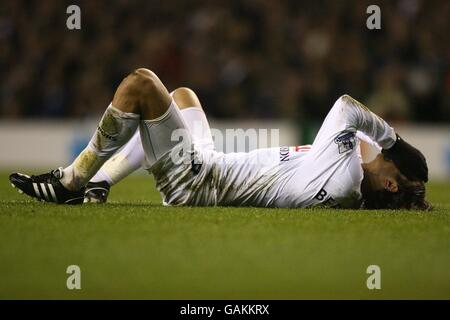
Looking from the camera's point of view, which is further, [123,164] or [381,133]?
[123,164]

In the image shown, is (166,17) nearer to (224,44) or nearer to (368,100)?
(224,44)

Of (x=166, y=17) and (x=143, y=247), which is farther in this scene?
(x=166, y=17)

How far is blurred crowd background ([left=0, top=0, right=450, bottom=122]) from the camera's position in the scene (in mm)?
12594

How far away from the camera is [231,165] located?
18.3 feet

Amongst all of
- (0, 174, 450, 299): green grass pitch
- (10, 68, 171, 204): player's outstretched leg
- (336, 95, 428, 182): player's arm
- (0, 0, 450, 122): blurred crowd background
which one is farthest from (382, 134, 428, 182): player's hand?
(0, 0, 450, 122): blurred crowd background

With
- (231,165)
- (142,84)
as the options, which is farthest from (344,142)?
(142,84)

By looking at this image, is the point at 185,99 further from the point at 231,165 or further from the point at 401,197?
the point at 401,197

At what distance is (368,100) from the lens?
1253 centimetres

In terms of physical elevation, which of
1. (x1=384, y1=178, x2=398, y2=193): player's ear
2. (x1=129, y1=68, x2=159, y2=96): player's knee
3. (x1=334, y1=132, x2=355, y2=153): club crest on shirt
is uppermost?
(x1=129, y1=68, x2=159, y2=96): player's knee

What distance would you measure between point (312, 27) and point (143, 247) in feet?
31.7

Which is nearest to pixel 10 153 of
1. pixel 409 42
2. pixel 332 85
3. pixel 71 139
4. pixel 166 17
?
pixel 71 139

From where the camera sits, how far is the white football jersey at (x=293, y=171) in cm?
556

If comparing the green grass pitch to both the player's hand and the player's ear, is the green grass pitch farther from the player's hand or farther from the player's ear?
the player's hand

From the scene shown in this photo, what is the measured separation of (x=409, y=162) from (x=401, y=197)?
0.31 meters
